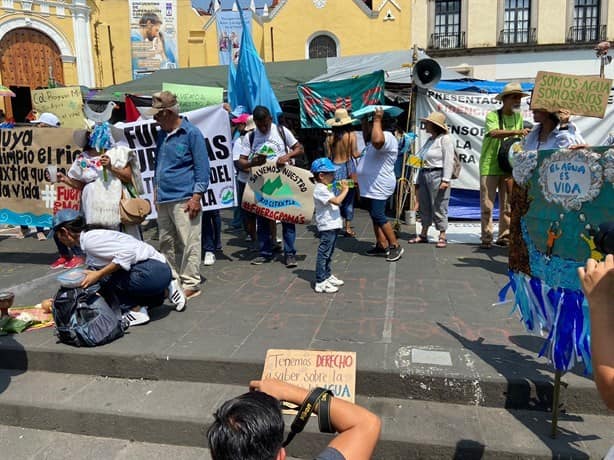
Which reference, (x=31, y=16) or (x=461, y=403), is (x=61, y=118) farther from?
(x=31, y=16)

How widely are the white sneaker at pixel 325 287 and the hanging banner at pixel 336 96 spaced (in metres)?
5.15

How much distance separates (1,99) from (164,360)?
62.8 feet

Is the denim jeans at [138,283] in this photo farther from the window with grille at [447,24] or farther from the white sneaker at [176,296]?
the window with grille at [447,24]

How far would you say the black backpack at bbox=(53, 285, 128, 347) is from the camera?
378cm

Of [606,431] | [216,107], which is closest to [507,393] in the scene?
[606,431]

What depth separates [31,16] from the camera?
61.9ft

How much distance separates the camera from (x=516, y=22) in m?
24.3

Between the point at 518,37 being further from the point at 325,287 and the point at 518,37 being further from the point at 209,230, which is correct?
the point at 325,287

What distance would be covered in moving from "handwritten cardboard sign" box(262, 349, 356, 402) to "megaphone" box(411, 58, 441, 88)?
5.49 meters

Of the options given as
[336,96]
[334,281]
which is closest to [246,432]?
[334,281]

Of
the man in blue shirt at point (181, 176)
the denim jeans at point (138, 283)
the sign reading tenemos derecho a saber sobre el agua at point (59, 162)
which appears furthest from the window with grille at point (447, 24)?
the denim jeans at point (138, 283)

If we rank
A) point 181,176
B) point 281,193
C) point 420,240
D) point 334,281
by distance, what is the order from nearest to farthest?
point 181,176, point 334,281, point 281,193, point 420,240

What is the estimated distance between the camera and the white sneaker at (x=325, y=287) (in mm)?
4902

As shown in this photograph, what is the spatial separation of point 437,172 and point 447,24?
2132cm
